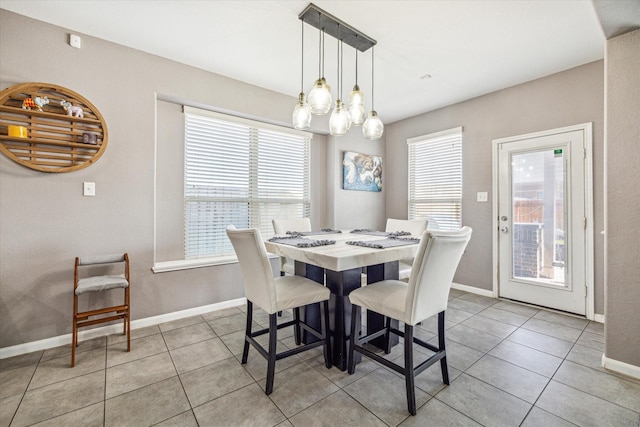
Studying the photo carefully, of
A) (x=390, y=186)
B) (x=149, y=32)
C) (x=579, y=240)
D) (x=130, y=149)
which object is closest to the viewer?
(x=149, y=32)

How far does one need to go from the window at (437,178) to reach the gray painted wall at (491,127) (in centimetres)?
11

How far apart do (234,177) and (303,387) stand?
2.45 m

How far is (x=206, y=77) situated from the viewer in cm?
301

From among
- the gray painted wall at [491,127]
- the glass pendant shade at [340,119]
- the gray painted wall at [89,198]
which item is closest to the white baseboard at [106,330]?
the gray painted wall at [89,198]

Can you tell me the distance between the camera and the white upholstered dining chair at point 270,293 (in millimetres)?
1720

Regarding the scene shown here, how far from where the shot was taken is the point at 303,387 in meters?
1.79

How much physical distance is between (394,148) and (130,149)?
3789 millimetres

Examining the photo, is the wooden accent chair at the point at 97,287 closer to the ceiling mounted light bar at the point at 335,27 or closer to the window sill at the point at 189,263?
the window sill at the point at 189,263

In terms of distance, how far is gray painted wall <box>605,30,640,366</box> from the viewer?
6.18 feet

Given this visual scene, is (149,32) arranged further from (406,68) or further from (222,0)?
(406,68)

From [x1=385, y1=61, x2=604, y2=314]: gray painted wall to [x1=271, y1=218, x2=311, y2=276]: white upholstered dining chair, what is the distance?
6.94 ft

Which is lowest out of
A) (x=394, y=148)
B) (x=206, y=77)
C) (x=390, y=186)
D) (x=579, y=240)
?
(x=579, y=240)

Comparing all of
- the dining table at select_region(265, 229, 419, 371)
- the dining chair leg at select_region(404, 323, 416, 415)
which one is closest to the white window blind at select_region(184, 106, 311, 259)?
the dining table at select_region(265, 229, 419, 371)

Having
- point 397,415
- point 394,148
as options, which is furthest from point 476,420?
point 394,148
